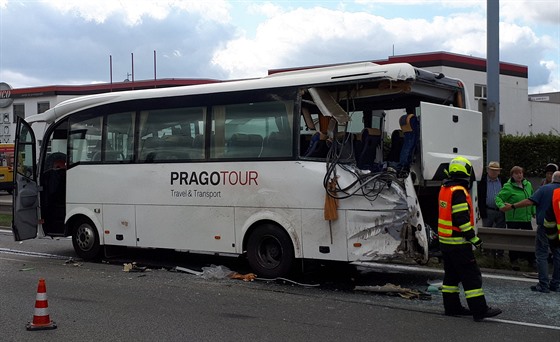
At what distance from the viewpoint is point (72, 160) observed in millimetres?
12281

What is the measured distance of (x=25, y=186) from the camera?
12414mm

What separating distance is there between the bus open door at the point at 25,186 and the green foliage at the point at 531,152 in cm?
1421

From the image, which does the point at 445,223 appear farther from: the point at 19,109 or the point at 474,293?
the point at 19,109

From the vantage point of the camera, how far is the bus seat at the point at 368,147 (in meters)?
9.82

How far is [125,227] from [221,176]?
234 cm

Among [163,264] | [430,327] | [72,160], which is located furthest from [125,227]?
[430,327]

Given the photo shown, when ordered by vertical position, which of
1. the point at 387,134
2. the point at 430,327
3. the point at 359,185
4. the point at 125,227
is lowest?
the point at 430,327

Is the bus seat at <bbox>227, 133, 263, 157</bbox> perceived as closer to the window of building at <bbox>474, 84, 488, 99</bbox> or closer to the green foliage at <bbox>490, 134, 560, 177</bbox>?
the green foliage at <bbox>490, 134, 560, 177</bbox>

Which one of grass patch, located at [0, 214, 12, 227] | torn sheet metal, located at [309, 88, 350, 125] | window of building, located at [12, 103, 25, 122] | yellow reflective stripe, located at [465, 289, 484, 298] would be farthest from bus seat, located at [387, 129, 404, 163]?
window of building, located at [12, 103, 25, 122]

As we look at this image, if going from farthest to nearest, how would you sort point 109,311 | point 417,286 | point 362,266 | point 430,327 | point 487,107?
point 487,107, point 362,266, point 417,286, point 109,311, point 430,327

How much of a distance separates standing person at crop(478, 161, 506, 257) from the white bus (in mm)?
1127

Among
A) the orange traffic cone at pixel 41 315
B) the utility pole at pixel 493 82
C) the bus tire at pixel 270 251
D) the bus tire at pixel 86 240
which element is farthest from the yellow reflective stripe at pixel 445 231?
the bus tire at pixel 86 240

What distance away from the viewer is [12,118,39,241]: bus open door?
1227 cm

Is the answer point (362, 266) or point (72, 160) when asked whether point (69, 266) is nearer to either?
point (72, 160)
